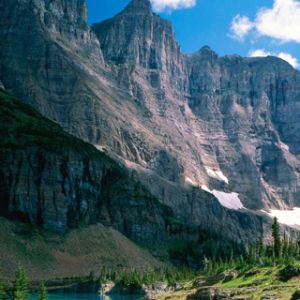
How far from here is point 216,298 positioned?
102250mm

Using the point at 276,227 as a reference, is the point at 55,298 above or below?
below

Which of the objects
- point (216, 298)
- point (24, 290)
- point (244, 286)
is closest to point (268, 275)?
point (244, 286)

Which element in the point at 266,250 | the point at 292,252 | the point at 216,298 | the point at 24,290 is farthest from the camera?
the point at 266,250

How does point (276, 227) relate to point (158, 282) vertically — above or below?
above

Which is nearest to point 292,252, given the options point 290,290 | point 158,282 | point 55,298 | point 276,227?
point 276,227

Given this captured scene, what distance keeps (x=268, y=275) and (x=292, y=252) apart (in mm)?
53169

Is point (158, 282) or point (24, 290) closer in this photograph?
point (24, 290)

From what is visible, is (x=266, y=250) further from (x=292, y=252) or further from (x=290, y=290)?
(x=290, y=290)

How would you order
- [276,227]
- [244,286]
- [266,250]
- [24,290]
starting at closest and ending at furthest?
[244,286], [24,290], [276,227], [266,250]

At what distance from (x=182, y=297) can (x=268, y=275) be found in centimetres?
1729

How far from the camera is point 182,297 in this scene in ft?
395

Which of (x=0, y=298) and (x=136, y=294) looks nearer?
(x=0, y=298)

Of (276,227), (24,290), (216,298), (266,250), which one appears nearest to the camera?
(216,298)

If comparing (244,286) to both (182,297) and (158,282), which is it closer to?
(182,297)
